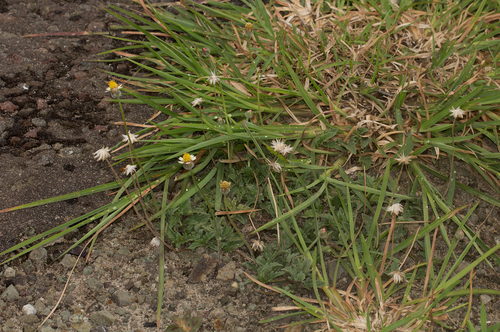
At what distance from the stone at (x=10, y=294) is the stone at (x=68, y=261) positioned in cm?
20

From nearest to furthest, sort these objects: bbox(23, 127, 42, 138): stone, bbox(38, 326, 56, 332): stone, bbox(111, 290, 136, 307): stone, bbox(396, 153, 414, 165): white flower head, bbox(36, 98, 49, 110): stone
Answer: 1. bbox(38, 326, 56, 332): stone
2. bbox(111, 290, 136, 307): stone
3. bbox(396, 153, 414, 165): white flower head
4. bbox(23, 127, 42, 138): stone
5. bbox(36, 98, 49, 110): stone

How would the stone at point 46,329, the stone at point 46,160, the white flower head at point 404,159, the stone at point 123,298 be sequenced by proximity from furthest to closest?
the stone at point 46,160 < the white flower head at point 404,159 < the stone at point 123,298 < the stone at point 46,329

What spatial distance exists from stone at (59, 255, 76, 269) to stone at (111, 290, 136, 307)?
0.83 feet

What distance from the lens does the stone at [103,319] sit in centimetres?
160

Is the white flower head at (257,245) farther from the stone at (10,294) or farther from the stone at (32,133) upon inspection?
the stone at (32,133)

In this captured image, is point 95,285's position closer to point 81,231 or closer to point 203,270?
point 81,231

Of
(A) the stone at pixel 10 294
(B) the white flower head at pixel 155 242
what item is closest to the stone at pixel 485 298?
(B) the white flower head at pixel 155 242

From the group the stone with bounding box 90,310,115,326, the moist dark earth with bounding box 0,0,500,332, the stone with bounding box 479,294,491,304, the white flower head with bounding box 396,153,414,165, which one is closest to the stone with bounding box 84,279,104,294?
the moist dark earth with bounding box 0,0,500,332

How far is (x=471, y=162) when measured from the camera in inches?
77.3

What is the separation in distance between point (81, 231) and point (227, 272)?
0.71m

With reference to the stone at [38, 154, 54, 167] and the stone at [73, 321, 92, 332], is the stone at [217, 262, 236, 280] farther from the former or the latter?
the stone at [38, 154, 54, 167]

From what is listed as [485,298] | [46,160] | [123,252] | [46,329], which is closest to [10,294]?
[46,329]

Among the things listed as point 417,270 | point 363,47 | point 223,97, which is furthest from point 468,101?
point 223,97

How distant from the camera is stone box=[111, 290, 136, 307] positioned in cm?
167
